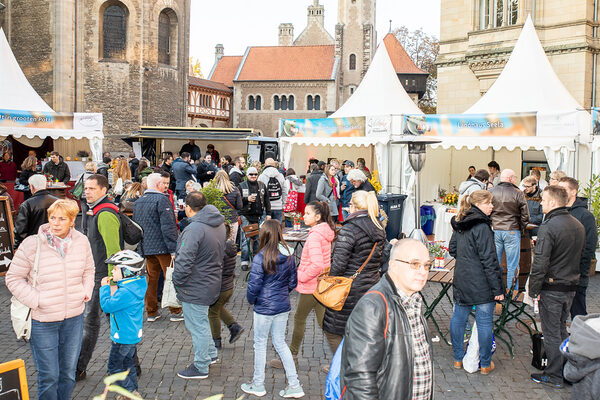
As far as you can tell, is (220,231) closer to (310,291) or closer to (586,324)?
(310,291)

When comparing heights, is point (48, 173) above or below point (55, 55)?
below

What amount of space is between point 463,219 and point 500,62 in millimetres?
18012

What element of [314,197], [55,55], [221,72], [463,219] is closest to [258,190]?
[314,197]

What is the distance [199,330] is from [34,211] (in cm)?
258

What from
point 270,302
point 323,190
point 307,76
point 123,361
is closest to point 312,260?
point 270,302

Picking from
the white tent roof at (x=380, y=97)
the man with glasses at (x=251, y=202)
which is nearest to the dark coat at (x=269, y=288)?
the man with glasses at (x=251, y=202)

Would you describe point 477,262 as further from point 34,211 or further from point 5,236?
point 5,236

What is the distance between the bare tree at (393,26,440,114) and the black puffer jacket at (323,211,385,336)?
124ft

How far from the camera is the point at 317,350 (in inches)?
219

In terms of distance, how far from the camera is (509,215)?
22.2 ft

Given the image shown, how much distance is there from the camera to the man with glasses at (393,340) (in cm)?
234

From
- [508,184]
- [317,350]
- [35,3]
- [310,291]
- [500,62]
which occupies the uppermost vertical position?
[35,3]

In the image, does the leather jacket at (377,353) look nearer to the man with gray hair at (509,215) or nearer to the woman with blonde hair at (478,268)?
the woman with blonde hair at (478,268)

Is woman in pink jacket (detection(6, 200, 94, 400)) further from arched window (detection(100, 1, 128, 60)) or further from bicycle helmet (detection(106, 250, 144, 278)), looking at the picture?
arched window (detection(100, 1, 128, 60))
